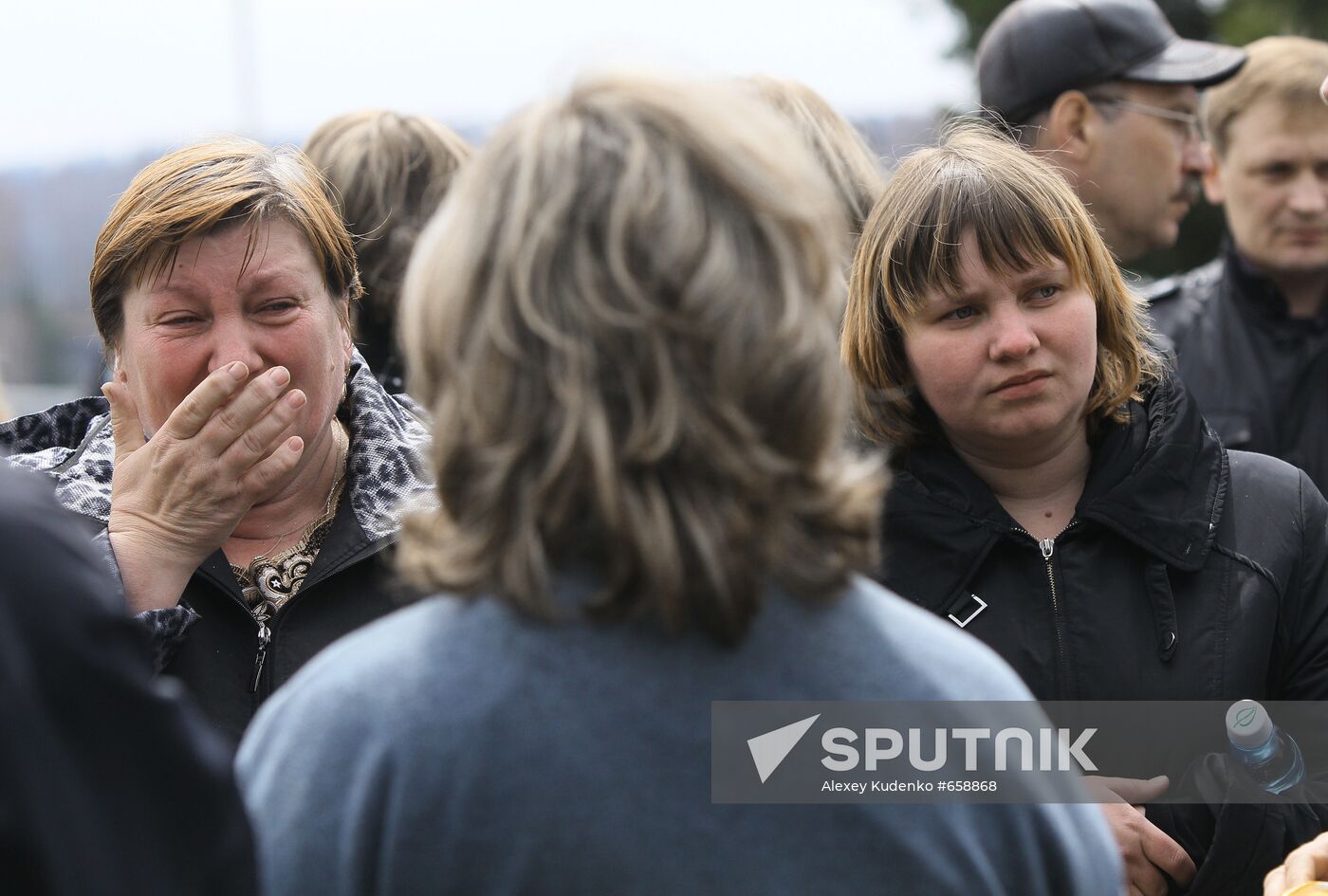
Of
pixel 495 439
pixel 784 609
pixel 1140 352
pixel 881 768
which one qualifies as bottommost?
pixel 1140 352

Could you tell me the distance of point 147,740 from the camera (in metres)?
1.18

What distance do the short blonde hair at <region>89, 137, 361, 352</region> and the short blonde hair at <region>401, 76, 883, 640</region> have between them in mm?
1243

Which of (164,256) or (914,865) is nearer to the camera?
(914,865)

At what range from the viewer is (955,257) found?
2438mm

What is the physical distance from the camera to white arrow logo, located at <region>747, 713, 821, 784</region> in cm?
128

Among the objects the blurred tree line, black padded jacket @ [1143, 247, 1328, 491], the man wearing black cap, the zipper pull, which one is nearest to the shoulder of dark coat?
black padded jacket @ [1143, 247, 1328, 491]

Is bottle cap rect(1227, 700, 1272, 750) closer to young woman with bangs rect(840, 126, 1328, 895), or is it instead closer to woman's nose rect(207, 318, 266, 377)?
young woman with bangs rect(840, 126, 1328, 895)

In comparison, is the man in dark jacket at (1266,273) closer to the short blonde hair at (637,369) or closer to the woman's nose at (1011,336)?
the woman's nose at (1011,336)

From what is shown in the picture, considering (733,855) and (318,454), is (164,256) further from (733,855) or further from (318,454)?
(733,855)

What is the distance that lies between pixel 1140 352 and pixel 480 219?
5.25 ft

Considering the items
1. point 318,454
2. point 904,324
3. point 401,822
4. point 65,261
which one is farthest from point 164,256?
point 65,261

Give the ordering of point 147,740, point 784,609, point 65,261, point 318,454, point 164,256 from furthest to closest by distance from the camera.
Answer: point 65,261
point 318,454
point 164,256
point 784,609
point 147,740

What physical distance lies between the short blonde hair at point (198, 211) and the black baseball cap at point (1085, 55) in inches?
80.6

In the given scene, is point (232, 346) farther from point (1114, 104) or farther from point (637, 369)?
point (1114, 104)
